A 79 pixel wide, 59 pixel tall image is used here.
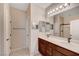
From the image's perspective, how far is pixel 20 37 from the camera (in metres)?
1.78

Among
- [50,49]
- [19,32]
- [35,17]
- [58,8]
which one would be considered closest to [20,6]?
[35,17]

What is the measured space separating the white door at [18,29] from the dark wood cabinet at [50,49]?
278mm

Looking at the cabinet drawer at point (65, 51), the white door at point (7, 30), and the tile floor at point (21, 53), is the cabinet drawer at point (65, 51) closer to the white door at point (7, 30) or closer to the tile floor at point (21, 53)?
the tile floor at point (21, 53)

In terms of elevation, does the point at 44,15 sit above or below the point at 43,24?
above

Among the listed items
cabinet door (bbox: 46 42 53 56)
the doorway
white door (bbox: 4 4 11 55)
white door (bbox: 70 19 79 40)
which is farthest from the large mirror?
white door (bbox: 4 4 11 55)

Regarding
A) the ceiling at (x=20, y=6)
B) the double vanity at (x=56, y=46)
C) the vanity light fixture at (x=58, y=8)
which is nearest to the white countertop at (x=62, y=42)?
the double vanity at (x=56, y=46)

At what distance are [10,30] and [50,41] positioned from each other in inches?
26.9

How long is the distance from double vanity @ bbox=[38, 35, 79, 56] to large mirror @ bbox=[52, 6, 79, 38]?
0.09 m

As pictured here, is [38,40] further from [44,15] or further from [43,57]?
[44,15]

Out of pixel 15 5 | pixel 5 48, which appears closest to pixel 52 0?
pixel 15 5

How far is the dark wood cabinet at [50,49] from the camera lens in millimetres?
1570

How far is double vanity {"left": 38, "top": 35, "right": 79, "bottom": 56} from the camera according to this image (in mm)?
1508

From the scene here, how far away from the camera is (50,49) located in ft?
5.63

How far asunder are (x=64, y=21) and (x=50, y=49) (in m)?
0.51
